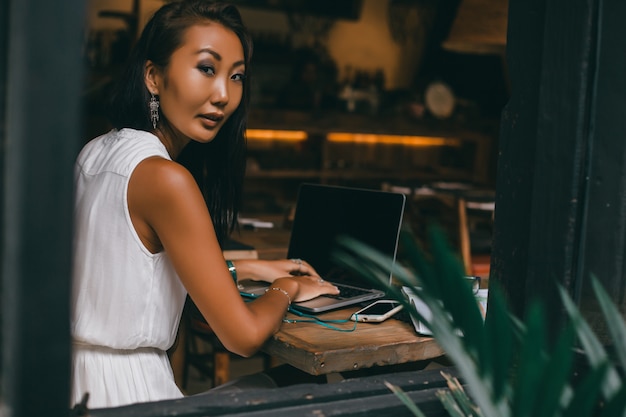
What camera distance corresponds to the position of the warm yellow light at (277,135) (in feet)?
21.0

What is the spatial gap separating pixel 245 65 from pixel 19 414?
1.27 meters

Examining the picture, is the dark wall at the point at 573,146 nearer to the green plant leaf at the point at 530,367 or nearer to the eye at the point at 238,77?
the green plant leaf at the point at 530,367

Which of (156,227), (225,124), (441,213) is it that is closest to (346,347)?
(156,227)

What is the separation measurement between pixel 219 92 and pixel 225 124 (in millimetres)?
269

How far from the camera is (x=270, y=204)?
5.95 metres

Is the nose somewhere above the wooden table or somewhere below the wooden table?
above

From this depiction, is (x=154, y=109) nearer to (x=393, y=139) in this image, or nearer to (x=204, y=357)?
(x=204, y=357)

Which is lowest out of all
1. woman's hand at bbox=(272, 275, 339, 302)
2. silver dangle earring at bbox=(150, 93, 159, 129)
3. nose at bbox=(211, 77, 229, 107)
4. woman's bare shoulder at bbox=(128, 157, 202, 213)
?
woman's hand at bbox=(272, 275, 339, 302)

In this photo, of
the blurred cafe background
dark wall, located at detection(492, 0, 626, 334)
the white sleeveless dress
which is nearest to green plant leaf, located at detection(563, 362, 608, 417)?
dark wall, located at detection(492, 0, 626, 334)

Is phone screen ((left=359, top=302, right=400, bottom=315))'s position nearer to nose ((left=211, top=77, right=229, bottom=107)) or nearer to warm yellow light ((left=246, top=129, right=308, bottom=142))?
nose ((left=211, top=77, right=229, bottom=107))

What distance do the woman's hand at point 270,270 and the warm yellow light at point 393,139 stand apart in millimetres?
4481

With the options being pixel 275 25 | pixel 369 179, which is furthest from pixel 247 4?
pixel 369 179

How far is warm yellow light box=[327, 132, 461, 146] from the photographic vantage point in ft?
22.4

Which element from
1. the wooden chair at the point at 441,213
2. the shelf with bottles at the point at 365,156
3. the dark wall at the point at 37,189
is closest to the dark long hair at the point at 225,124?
the dark wall at the point at 37,189
